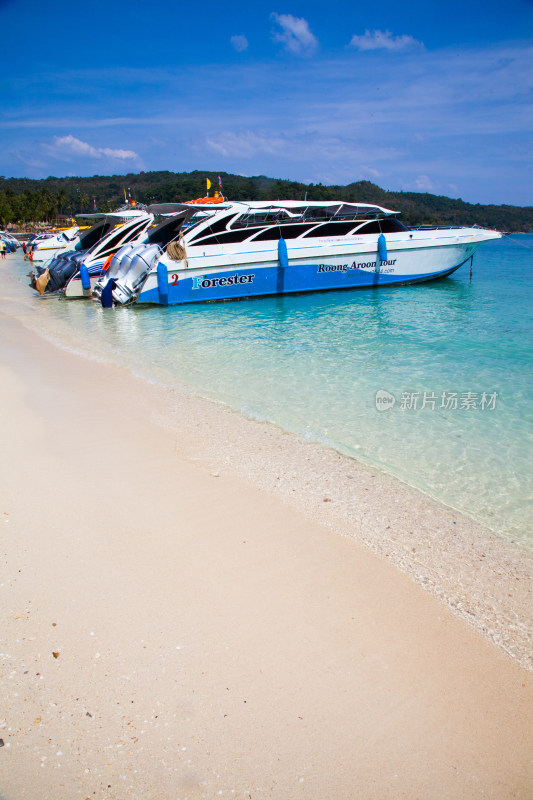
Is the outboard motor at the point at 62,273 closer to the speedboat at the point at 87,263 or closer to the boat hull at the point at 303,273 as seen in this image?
the speedboat at the point at 87,263

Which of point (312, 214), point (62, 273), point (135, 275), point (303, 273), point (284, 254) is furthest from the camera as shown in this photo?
point (62, 273)

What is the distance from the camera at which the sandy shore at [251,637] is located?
187 centimetres

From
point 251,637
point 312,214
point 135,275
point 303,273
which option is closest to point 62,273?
point 135,275

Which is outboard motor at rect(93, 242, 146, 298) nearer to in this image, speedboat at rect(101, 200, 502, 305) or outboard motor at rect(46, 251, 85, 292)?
speedboat at rect(101, 200, 502, 305)

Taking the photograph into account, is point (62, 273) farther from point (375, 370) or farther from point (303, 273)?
point (375, 370)

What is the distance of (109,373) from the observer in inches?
298

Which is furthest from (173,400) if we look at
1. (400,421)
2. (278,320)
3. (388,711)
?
(278,320)

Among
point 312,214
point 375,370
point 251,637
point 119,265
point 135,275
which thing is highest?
point 312,214

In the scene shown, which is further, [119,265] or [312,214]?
[312,214]

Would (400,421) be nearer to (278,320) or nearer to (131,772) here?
(131,772)

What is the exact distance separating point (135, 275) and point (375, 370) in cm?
901

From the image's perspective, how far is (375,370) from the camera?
25.2ft

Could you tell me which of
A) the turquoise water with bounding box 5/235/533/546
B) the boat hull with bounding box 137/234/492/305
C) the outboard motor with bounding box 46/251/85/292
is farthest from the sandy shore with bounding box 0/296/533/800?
the outboard motor with bounding box 46/251/85/292

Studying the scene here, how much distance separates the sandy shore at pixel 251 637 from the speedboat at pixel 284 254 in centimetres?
1055
